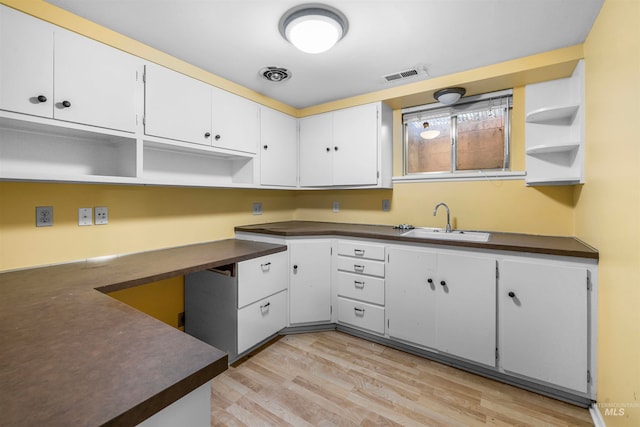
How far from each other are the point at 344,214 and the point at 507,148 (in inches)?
64.3

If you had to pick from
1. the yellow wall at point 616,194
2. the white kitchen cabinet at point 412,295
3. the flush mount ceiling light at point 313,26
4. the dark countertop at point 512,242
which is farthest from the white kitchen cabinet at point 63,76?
the yellow wall at point 616,194

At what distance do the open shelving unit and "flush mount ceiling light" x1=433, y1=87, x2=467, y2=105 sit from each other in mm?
482

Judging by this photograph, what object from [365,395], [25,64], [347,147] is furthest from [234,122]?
[365,395]

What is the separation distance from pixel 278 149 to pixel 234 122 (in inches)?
22.6

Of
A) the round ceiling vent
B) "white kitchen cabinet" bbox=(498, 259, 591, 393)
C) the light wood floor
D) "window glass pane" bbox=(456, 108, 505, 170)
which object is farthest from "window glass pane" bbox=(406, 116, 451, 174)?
the light wood floor

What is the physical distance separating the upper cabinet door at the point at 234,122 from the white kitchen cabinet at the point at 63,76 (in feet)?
1.88

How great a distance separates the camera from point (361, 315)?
93.4 inches

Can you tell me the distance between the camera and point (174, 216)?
7.48ft

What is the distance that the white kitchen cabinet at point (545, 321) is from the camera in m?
1.57

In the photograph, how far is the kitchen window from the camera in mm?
2363

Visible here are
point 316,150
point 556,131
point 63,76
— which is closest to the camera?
point 63,76

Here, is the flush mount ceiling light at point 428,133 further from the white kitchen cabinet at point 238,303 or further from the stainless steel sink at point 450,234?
the white kitchen cabinet at point 238,303

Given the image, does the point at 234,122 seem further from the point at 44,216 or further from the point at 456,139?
the point at 456,139

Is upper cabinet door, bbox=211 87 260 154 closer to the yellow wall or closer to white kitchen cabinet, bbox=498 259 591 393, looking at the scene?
white kitchen cabinet, bbox=498 259 591 393
